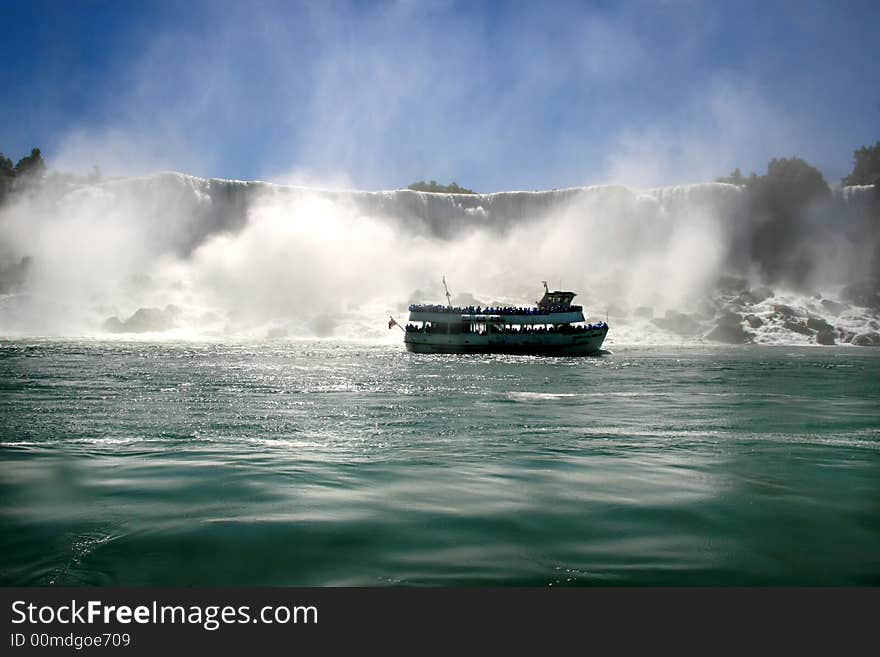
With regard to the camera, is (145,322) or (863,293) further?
(863,293)

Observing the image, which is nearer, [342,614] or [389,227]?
[342,614]

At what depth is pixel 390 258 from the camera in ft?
240

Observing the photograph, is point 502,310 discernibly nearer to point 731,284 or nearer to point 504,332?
point 504,332

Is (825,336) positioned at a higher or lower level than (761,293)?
lower

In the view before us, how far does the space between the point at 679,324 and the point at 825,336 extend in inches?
475

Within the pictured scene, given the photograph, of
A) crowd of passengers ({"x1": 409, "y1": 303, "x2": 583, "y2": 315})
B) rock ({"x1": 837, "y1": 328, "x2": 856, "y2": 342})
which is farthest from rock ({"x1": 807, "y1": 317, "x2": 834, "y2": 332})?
crowd of passengers ({"x1": 409, "y1": 303, "x2": 583, "y2": 315})

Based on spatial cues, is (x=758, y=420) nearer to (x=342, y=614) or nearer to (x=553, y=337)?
(x=342, y=614)

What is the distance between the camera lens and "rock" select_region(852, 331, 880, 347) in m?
58.8

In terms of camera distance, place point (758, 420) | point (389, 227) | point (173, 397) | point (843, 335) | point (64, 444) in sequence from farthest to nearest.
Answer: point (389, 227), point (843, 335), point (173, 397), point (758, 420), point (64, 444)

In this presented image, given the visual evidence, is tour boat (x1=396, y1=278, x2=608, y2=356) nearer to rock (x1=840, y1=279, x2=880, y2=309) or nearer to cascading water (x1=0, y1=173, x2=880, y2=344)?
cascading water (x1=0, y1=173, x2=880, y2=344)

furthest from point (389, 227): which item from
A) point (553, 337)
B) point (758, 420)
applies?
point (758, 420)

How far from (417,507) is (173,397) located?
13516 mm

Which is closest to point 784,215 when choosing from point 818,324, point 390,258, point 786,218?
point 786,218

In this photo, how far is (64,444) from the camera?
1159 centimetres
